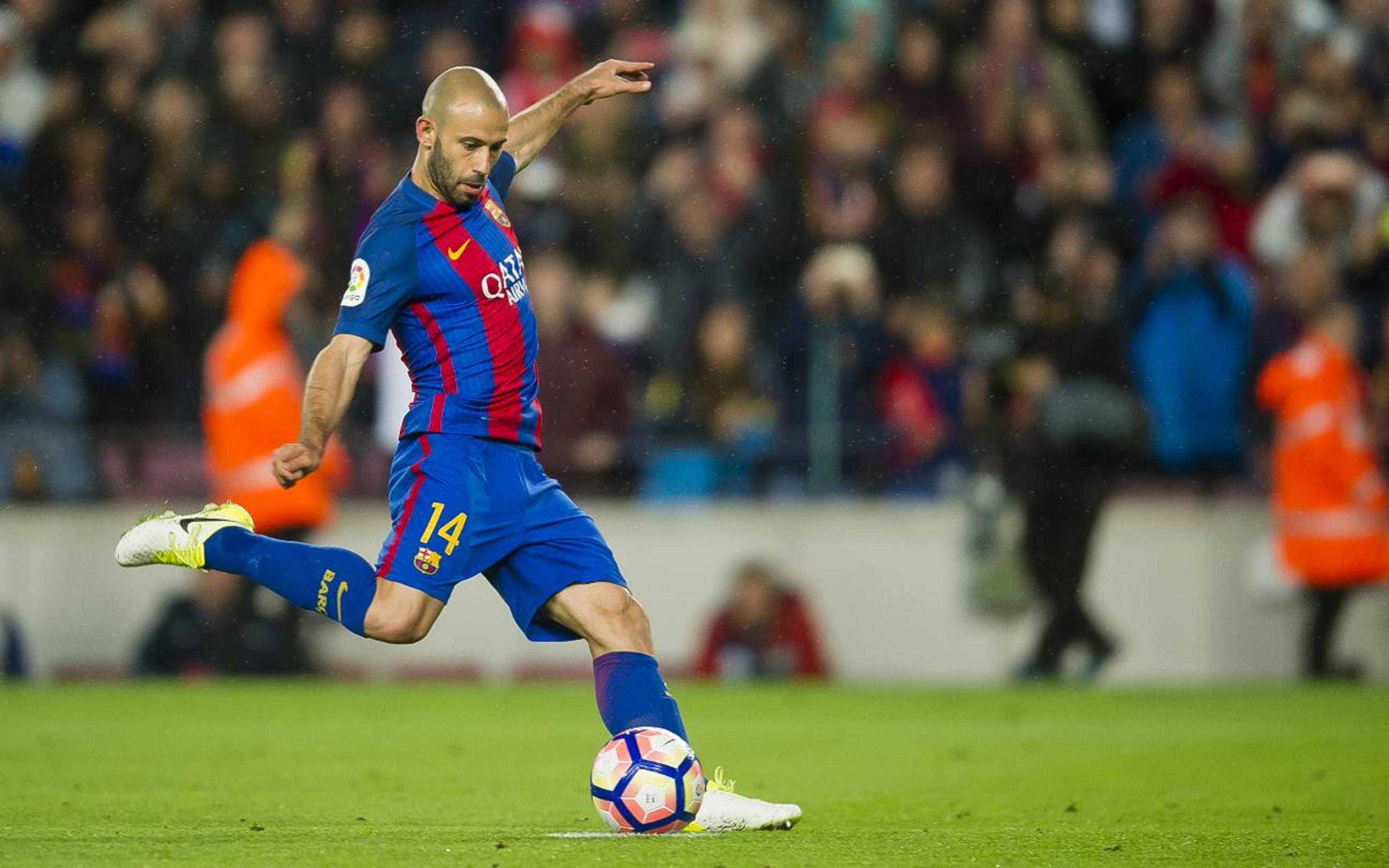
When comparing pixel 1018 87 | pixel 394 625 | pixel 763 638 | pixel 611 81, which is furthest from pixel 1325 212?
pixel 394 625

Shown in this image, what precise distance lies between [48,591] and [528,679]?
10.2 feet

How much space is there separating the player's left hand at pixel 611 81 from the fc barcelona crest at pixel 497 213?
76 cm

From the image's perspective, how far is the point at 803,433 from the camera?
13.7 meters

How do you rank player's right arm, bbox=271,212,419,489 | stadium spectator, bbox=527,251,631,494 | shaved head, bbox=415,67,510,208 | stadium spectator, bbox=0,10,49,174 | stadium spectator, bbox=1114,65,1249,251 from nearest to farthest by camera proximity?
player's right arm, bbox=271,212,419,489 → shaved head, bbox=415,67,510,208 → stadium spectator, bbox=527,251,631,494 → stadium spectator, bbox=1114,65,1249,251 → stadium spectator, bbox=0,10,49,174

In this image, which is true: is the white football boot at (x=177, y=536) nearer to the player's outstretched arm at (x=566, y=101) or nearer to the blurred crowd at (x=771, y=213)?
the player's outstretched arm at (x=566, y=101)

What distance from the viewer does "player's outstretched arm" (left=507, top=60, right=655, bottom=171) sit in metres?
7.45

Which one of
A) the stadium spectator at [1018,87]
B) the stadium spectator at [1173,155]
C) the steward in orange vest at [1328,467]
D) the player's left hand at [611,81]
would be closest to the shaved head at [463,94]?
the player's left hand at [611,81]

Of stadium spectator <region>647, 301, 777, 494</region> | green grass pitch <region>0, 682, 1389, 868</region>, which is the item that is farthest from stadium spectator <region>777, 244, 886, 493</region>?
green grass pitch <region>0, 682, 1389, 868</region>

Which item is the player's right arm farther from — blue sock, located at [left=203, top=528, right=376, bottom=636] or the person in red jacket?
the person in red jacket

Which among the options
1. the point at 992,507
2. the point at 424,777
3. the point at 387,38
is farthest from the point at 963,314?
the point at 424,777

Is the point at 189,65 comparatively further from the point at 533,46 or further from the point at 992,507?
the point at 992,507

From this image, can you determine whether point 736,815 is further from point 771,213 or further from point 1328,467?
point 771,213

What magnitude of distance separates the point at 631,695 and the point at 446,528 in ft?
2.46

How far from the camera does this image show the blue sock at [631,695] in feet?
21.9
